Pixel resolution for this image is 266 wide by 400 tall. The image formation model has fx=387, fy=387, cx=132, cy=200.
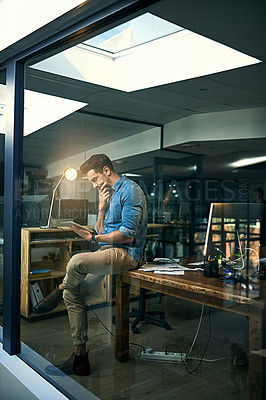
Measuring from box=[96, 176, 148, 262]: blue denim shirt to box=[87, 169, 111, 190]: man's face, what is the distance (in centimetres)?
8

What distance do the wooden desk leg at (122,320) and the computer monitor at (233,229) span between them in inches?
22.8

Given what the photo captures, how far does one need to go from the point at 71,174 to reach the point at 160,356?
1164 mm

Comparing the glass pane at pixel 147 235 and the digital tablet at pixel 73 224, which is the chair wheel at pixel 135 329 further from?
the digital tablet at pixel 73 224

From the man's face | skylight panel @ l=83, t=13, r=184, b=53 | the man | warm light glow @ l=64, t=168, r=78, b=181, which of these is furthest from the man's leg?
skylight panel @ l=83, t=13, r=184, b=53

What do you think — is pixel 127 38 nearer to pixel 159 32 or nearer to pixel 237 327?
pixel 159 32

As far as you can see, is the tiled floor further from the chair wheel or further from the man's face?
the man's face

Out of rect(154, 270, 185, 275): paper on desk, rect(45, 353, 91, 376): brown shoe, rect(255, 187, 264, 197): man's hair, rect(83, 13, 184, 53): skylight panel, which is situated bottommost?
rect(45, 353, 91, 376): brown shoe

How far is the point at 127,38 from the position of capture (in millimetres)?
2068

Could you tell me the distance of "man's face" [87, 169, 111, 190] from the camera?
2180 mm

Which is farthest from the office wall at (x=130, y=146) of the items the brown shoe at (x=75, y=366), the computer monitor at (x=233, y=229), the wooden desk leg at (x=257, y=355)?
the brown shoe at (x=75, y=366)

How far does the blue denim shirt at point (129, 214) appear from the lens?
79.6 inches

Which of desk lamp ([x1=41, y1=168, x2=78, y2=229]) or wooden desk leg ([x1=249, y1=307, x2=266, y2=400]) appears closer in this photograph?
wooden desk leg ([x1=249, y1=307, x2=266, y2=400])

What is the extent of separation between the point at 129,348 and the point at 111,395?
11.9 inches

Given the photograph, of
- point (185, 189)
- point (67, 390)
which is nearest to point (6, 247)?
point (67, 390)
